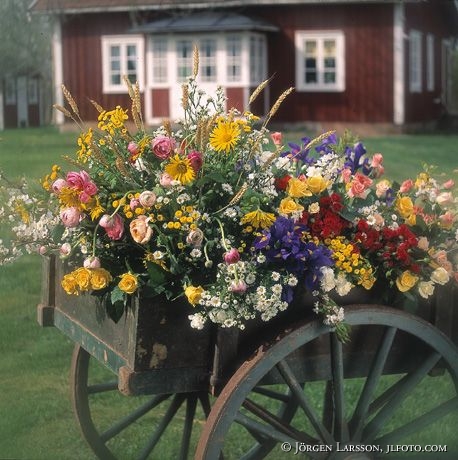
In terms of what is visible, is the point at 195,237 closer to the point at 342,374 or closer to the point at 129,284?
the point at 129,284

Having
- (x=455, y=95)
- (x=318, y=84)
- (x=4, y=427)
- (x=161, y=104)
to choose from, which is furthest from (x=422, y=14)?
(x=4, y=427)

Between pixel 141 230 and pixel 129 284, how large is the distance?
0.15m

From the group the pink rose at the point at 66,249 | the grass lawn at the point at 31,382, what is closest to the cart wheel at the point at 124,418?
the grass lawn at the point at 31,382

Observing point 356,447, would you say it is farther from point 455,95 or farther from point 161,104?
point 455,95

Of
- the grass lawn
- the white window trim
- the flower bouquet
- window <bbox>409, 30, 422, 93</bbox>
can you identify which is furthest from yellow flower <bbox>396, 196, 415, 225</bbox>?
window <bbox>409, 30, 422, 93</bbox>

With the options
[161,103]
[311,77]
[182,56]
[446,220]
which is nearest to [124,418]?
[446,220]

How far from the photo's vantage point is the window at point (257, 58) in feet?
82.9

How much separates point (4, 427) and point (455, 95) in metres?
33.1

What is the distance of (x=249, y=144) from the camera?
10.8 ft

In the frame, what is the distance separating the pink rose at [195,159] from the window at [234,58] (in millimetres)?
22359

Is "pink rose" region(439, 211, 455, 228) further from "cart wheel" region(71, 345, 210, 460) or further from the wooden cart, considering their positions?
"cart wheel" region(71, 345, 210, 460)

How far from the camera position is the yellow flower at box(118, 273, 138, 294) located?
298 centimetres

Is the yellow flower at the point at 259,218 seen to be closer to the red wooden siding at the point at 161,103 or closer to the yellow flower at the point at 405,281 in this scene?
the yellow flower at the point at 405,281

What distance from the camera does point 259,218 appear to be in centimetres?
308
